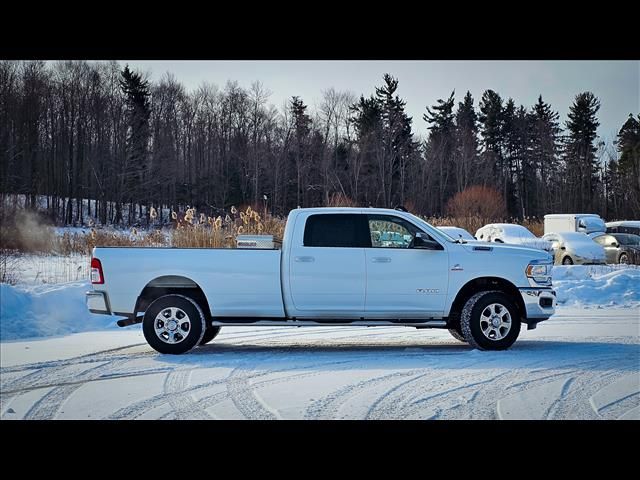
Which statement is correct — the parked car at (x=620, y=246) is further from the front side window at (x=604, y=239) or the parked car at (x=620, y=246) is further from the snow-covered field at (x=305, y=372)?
the snow-covered field at (x=305, y=372)

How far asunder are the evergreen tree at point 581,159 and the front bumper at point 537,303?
3549cm

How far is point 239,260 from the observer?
29.1 ft

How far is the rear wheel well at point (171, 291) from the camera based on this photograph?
29.3 ft

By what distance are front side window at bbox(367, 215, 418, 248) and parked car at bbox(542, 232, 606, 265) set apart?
14.9m

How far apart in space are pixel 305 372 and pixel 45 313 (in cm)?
577

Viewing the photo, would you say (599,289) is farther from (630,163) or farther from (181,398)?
(630,163)

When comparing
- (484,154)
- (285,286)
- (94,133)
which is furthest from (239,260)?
(484,154)

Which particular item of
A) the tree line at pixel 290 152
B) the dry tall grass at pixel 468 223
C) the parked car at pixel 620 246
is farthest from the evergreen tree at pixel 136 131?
the parked car at pixel 620 246

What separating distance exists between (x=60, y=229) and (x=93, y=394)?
14213 millimetres

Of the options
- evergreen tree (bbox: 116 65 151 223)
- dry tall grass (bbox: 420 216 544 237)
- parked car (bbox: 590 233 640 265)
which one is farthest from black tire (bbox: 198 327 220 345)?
evergreen tree (bbox: 116 65 151 223)

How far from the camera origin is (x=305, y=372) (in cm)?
762

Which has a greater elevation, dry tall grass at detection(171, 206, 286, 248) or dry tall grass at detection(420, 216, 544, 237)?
dry tall grass at detection(420, 216, 544, 237)

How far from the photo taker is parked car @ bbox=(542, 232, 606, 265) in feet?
71.8

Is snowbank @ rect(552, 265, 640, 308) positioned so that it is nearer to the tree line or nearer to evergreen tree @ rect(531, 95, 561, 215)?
the tree line
